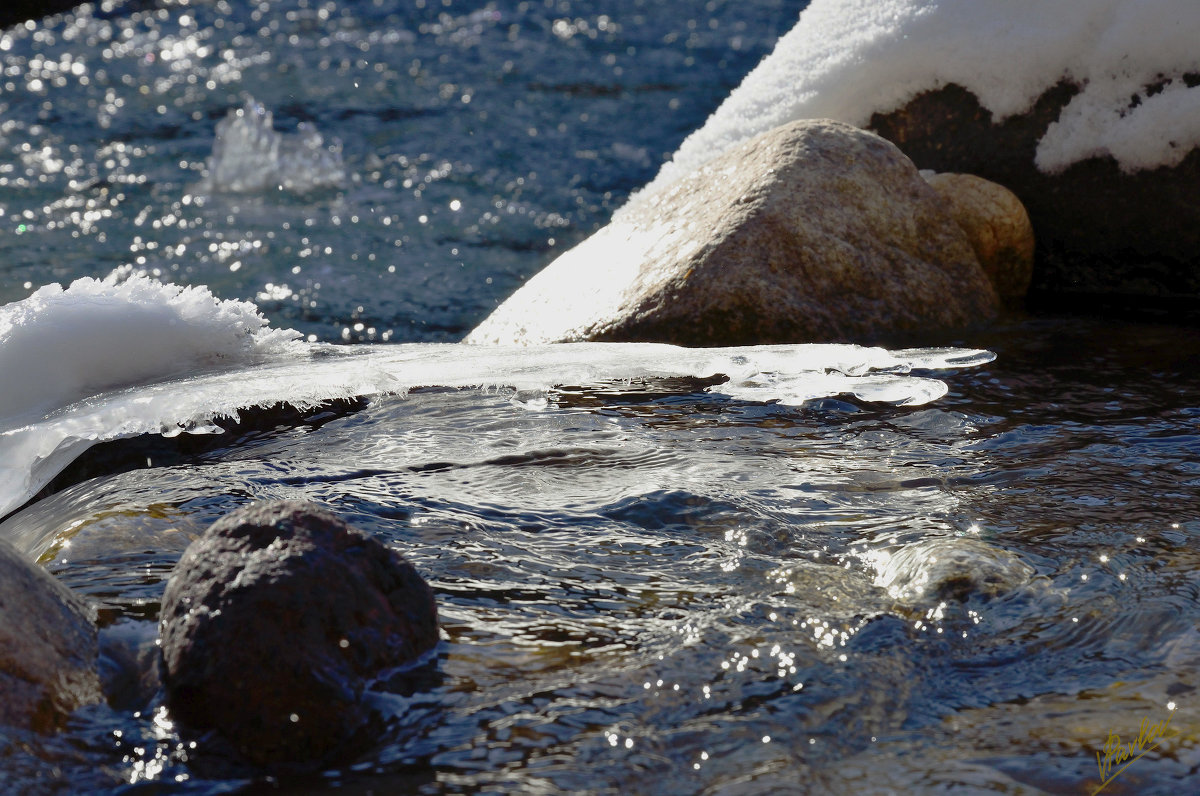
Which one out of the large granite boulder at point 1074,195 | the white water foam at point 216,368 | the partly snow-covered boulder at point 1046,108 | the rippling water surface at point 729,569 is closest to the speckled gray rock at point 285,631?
the rippling water surface at point 729,569

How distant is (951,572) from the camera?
2.29 m

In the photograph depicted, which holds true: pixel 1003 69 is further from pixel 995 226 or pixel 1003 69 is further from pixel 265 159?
pixel 265 159

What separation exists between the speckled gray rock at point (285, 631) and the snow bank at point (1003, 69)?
12.3ft

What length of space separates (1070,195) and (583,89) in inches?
200

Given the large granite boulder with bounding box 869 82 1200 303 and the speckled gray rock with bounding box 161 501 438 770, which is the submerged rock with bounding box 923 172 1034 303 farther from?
the speckled gray rock with bounding box 161 501 438 770

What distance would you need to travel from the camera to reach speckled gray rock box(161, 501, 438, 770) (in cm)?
184

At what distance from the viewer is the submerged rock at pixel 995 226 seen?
4848mm

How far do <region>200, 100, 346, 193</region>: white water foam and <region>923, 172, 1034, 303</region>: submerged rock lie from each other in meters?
4.24

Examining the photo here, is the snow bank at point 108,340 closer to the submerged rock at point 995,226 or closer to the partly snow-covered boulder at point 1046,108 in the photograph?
the partly snow-covered boulder at point 1046,108

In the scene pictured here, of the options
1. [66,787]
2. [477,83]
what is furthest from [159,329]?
[477,83]

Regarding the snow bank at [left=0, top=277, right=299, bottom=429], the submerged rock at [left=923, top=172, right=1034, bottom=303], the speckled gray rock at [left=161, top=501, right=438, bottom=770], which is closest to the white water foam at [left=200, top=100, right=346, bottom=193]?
the snow bank at [left=0, top=277, right=299, bottom=429]

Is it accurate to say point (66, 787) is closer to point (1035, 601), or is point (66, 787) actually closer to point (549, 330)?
point (1035, 601)

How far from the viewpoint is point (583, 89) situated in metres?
9.28

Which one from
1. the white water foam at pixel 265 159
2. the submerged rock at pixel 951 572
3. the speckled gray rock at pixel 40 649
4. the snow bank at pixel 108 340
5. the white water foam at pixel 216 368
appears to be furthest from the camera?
the white water foam at pixel 265 159
